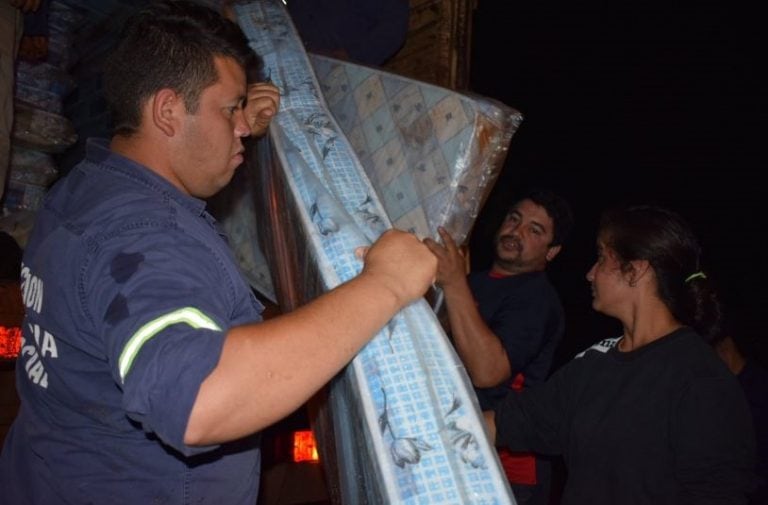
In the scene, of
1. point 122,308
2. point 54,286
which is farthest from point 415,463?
point 54,286

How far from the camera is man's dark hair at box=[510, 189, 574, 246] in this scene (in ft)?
9.28

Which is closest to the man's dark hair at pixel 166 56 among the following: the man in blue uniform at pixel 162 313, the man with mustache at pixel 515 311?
the man in blue uniform at pixel 162 313

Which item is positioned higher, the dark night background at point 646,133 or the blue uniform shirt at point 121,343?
the dark night background at point 646,133

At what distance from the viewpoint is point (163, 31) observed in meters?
1.22

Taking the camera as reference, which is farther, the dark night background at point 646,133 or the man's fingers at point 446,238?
the dark night background at point 646,133

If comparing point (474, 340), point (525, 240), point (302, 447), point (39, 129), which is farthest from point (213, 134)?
point (302, 447)

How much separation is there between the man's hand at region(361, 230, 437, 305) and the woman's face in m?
1.09

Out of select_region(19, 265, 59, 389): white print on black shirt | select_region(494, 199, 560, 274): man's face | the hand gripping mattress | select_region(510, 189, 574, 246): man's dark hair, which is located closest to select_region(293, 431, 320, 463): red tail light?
the hand gripping mattress

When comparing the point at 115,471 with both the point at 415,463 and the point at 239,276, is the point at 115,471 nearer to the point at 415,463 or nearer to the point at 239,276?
the point at 239,276

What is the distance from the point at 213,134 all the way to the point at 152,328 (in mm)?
517

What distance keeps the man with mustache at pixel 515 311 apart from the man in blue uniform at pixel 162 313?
79cm

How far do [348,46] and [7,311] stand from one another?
70.9 inches

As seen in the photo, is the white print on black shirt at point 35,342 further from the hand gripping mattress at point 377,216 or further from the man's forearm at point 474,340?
the man's forearm at point 474,340

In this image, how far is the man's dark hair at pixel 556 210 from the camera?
9.28 feet
